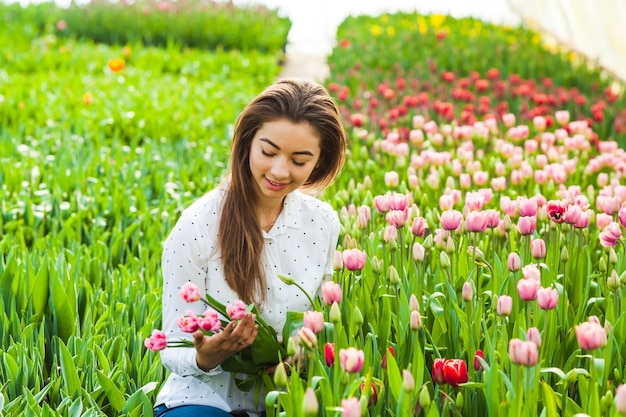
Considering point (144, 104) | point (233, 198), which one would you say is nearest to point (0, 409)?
point (233, 198)

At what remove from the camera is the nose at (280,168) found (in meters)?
2.04

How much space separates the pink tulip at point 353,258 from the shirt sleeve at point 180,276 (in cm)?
37

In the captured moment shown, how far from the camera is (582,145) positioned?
413cm

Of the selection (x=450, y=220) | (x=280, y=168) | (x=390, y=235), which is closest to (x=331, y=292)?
(x=280, y=168)

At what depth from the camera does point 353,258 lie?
6.40ft

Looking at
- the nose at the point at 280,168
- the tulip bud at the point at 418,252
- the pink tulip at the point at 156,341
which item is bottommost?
the pink tulip at the point at 156,341

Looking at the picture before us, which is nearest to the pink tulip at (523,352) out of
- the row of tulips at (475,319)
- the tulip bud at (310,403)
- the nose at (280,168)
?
the row of tulips at (475,319)

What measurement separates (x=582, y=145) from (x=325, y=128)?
2.35 meters

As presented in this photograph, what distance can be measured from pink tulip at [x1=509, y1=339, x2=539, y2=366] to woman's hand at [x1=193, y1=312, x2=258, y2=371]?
54 cm

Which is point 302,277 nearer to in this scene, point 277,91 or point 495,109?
point 277,91

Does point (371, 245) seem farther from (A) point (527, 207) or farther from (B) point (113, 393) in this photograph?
(B) point (113, 393)

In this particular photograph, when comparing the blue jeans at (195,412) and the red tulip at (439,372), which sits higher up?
the red tulip at (439,372)

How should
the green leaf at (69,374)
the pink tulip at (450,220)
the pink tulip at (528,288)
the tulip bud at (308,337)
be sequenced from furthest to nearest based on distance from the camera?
the pink tulip at (450,220) < the green leaf at (69,374) < the pink tulip at (528,288) < the tulip bud at (308,337)

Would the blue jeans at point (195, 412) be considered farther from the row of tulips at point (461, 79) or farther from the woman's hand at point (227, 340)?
the row of tulips at point (461, 79)
